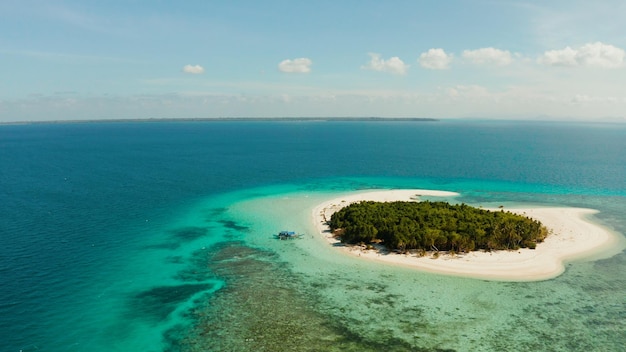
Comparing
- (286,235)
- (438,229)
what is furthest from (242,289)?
(438,229)

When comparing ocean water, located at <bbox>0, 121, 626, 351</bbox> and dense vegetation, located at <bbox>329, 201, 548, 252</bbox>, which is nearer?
ocean water, located at <bbox>0, 121, 626, 351</bbox>

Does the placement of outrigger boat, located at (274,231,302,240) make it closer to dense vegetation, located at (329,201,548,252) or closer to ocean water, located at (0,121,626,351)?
ocean water, located at (0,121,626,351)

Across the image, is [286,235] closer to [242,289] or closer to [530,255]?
[242,289]

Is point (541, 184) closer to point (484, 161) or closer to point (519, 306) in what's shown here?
point (484, 161)

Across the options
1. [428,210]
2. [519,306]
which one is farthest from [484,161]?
[519,306]

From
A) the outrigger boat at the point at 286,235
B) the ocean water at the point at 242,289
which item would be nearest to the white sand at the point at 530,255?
the ocean water at the point at 242,289

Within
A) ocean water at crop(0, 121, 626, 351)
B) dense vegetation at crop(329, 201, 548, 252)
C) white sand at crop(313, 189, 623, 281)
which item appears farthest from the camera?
dense vegetation at crop(329, 201, 548, 252)

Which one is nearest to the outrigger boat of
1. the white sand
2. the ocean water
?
the ocean water
